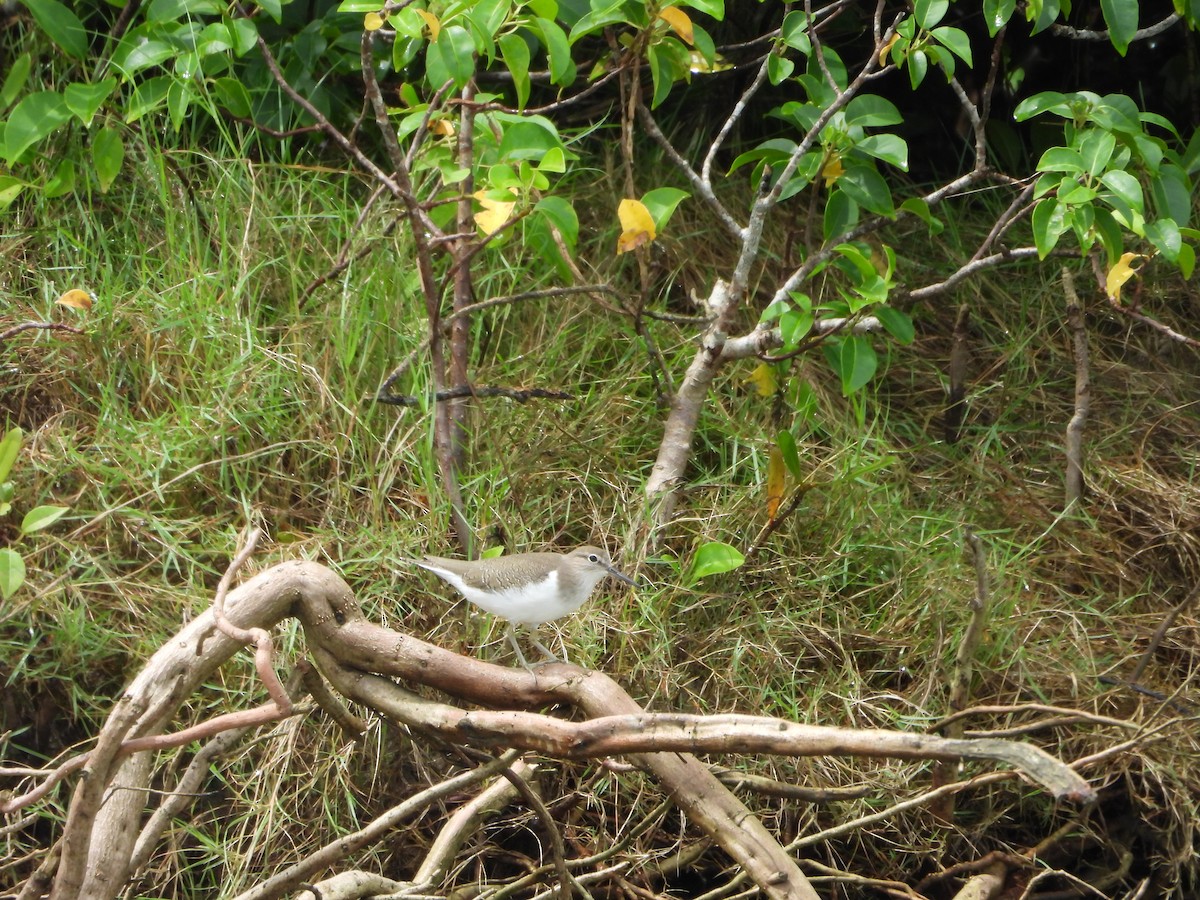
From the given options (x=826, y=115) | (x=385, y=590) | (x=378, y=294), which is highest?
(x=826, y=115)

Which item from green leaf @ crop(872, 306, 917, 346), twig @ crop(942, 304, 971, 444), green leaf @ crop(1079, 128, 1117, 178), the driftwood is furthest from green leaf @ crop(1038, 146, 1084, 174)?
the driftwood

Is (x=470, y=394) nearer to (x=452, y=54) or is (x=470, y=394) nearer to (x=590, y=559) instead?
(x=590, y=559)

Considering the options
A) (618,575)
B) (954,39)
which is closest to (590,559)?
(618,575)

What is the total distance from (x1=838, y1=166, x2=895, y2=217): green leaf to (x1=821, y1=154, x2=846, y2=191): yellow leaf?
0.06ft

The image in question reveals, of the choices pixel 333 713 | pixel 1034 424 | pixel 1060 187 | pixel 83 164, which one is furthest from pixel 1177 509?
pixel 83 164

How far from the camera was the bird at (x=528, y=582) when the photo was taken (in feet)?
9.98

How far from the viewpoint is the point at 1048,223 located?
3225 millimetres

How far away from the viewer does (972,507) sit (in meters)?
4.16

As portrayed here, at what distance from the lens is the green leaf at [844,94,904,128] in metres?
3.59

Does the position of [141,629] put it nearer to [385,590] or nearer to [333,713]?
[385,590]

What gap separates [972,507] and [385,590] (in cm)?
195

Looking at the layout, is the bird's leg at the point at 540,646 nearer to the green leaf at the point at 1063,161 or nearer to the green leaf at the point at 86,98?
the green leaf at the point at 1063,161

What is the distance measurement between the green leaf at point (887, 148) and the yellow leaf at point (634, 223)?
76 cm

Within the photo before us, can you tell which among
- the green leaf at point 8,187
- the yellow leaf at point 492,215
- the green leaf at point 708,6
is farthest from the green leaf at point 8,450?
the green leaf at point 708,6
